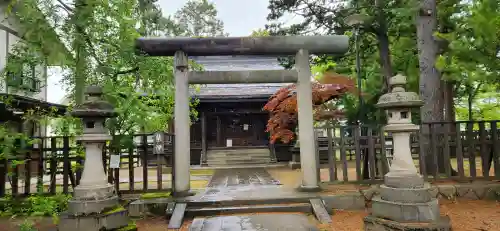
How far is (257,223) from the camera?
Answer: 5637 millimetres

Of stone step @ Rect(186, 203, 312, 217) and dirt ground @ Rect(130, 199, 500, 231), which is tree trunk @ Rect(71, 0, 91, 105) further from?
stone step @ Rect(186, 203, 312, 217)

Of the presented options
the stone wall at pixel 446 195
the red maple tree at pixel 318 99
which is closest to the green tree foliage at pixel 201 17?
the red maple tree at pixel 318 99

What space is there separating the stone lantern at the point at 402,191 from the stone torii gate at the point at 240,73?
248 cm

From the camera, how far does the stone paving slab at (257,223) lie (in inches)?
212

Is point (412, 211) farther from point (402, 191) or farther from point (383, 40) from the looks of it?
point (383, 40)

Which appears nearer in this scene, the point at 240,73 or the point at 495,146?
the point at 495,146

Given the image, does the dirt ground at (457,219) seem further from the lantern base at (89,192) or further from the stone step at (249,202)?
the lantern base at (89,192)

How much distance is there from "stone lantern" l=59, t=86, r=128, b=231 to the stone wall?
4271 mm

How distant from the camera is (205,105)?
1802cm

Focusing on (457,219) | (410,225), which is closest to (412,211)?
(410,225)

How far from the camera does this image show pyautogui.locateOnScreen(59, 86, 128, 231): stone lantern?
485cm

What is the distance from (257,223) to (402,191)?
255 centimetres

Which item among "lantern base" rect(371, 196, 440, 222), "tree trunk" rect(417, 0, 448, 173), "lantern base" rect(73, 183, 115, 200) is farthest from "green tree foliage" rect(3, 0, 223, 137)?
"tree trunk" rect(417, 0, 448, 173)

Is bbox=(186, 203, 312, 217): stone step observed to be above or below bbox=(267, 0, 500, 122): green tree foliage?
below
